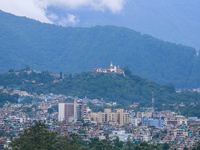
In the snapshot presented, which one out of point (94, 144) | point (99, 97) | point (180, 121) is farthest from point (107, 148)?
point (99, 97)

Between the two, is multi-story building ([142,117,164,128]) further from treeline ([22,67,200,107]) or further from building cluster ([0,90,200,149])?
treeline ([22,67,200,107])

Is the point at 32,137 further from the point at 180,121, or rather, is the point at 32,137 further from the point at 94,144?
the point at 180,121

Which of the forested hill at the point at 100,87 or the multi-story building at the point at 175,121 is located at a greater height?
the forested hill at the point at 100,87

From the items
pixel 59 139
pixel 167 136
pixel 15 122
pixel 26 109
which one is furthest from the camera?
pixel 26 109

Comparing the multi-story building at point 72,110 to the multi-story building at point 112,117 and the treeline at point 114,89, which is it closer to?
the multi-story building at point 112,117

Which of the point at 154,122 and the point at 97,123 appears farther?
the point at 154,122

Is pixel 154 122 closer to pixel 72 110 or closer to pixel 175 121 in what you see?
pixel 175 121

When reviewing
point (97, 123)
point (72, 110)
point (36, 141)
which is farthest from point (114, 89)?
point (36, 141)

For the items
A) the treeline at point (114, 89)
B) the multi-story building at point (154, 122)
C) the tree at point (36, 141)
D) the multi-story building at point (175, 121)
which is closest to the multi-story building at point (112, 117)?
the multi-story building at point (154, 122)
